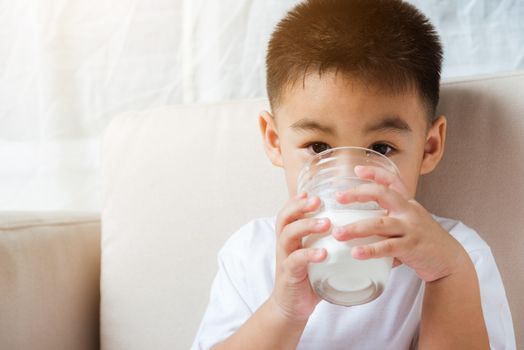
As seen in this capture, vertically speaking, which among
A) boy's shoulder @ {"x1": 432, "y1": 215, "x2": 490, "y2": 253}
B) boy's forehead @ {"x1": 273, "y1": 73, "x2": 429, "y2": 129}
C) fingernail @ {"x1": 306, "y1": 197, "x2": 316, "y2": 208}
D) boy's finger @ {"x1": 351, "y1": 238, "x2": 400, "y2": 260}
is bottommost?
boy's shoulder @ {"x1": 432, "y1": 215, "x2": 490, "y2": 253}

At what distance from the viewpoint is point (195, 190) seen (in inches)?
46.4

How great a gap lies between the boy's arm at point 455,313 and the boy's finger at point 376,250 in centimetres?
17

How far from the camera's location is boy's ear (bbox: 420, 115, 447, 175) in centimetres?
96

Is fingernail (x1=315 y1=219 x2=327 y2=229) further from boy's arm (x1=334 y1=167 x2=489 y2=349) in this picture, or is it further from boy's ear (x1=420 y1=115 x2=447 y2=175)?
boy's ear (x1=420 y1=115 x2=447 y2=175)

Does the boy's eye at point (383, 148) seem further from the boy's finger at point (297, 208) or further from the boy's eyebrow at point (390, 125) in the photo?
the boy's finger at point (297, 208)

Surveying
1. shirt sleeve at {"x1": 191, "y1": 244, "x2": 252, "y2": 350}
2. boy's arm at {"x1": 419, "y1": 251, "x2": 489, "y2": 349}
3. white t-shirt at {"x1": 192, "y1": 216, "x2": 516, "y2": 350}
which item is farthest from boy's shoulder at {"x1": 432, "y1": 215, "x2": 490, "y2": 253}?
shirt sleeve at {"x1": 191, "y1": 244, "x2": 252, "y2": 350}

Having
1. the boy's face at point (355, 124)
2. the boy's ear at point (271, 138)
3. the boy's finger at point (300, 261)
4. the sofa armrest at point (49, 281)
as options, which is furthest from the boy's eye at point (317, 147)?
the sofa armrest at point (49, 281)

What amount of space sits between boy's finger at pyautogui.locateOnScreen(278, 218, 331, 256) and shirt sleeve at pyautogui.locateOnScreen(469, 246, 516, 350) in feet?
1.02

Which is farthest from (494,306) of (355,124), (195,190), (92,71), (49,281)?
(92,71)

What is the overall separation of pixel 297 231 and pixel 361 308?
0.32 meters

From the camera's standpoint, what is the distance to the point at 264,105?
46.1 inches

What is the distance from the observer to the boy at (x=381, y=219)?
29.4 inches

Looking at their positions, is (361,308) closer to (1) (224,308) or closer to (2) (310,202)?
(1) (224,308)

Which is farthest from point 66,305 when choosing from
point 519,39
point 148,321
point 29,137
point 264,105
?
point 519,39
